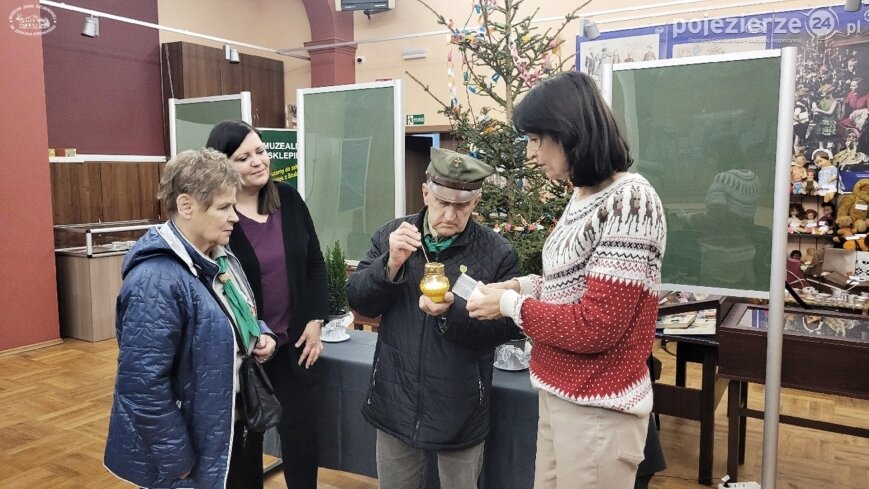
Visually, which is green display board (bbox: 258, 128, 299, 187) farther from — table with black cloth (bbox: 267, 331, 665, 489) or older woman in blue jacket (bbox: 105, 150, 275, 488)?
older woman in blue jacket (bbox: 105, 150, 275, 488)

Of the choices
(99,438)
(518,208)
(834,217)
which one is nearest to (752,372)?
(518,208)

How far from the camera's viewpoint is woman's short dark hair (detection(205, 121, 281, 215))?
6.70 feet

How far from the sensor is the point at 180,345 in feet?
5.11

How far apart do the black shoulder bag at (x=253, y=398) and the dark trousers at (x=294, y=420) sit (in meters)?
0.35

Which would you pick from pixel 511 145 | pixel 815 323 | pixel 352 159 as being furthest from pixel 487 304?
pixel 352 159

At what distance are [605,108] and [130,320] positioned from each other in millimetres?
1132

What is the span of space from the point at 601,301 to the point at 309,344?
1271 mm

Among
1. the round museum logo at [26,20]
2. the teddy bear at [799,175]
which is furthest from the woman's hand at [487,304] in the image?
the round museum logo at [26,20]

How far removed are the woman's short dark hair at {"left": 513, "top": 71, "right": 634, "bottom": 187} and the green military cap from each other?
1.42ft

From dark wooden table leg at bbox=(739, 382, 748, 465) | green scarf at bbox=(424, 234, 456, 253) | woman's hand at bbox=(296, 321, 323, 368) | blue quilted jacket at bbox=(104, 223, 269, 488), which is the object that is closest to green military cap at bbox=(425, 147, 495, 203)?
green scarf at bbox=(424, 234, 456, 253)

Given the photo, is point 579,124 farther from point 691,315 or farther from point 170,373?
point 691,315

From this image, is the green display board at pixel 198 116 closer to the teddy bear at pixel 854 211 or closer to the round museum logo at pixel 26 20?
the round museum logo at pixel 26 20

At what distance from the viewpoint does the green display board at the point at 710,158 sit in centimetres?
244

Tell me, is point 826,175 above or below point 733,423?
above
